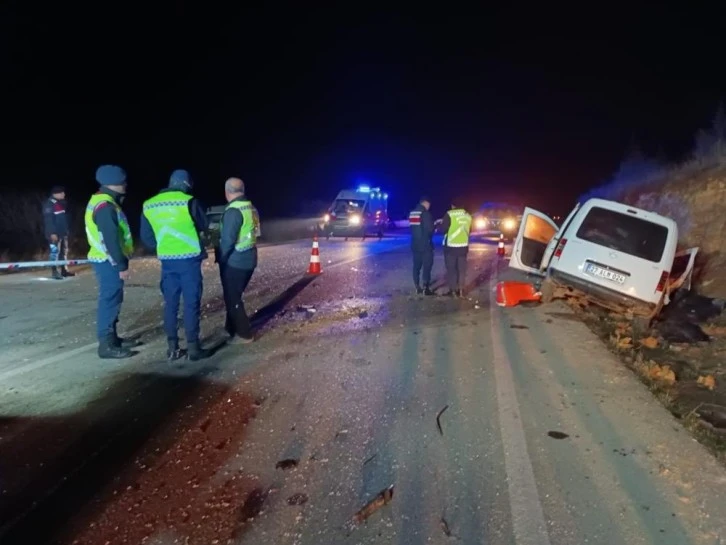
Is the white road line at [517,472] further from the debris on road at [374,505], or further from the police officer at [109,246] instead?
the police officer at [109,246]

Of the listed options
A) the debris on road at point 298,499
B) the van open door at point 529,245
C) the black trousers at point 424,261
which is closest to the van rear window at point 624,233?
the van open door at point 529,245

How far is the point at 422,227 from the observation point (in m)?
10.3

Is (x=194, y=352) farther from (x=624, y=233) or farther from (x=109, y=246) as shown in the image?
(x=624, y=233)

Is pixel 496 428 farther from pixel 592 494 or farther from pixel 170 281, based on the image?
pixel 170 281

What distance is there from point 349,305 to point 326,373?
11.5 ft

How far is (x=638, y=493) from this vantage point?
143 inches

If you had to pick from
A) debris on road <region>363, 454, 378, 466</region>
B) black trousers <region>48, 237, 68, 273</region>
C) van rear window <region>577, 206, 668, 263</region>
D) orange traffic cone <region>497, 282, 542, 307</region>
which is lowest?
debris on road <region>363, 454, 378, 466</region>

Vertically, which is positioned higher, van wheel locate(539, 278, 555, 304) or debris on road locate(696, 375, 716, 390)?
van wheel locate(539, 278, 555, 304)

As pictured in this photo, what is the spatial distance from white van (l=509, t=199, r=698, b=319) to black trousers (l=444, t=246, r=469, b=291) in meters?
1.48

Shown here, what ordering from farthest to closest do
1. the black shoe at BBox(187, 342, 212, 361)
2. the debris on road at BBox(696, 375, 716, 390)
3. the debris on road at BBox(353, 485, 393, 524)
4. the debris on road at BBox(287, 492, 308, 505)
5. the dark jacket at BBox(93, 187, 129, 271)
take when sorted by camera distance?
the debris on road at BBox(696, 375, 716, 390) < the black shoe at BBox(187, 342, 212, 361) < the dark jacket at BBox(93, 187, 129, 271) < the debris on road at BBox(287, 492, 308, 505) < the debris on road at BBox(353, 485, 393, 524)

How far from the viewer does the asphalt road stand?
3307 mm

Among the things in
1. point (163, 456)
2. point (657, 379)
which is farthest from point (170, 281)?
point (657, 379)

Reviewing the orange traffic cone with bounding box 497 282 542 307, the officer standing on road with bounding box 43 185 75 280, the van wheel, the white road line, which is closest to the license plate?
the van wheel

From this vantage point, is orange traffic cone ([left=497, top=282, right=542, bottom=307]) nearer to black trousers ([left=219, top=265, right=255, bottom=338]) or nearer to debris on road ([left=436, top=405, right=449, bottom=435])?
black trousers ([left=219, top=265, right=255, bottom=338])
